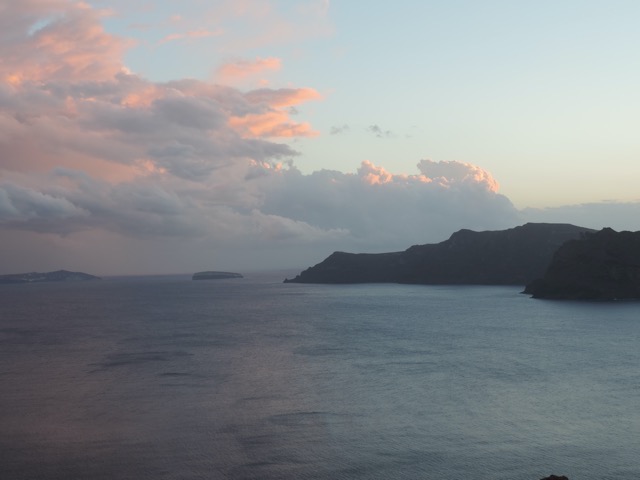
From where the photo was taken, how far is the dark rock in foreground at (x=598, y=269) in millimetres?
167500

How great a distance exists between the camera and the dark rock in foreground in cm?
16750

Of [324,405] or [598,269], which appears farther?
[598,269]

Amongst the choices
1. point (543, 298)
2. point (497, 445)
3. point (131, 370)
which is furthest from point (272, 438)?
point (543, 298)

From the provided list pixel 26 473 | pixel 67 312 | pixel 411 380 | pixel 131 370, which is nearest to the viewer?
pixel 26 473

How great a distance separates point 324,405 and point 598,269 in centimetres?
14137

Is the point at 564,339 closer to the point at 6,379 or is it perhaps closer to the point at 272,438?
the point at 272,438

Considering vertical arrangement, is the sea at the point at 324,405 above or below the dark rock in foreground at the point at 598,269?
below

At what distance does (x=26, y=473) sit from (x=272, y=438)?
15369 mm

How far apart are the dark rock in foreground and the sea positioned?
225 feet

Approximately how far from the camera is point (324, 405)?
5288 centimetres

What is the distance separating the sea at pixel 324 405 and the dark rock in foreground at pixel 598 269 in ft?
225

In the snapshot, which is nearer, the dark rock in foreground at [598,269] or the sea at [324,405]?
the sea at [324,405]

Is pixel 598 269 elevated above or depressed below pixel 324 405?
above

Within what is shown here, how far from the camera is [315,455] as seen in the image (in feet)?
132
